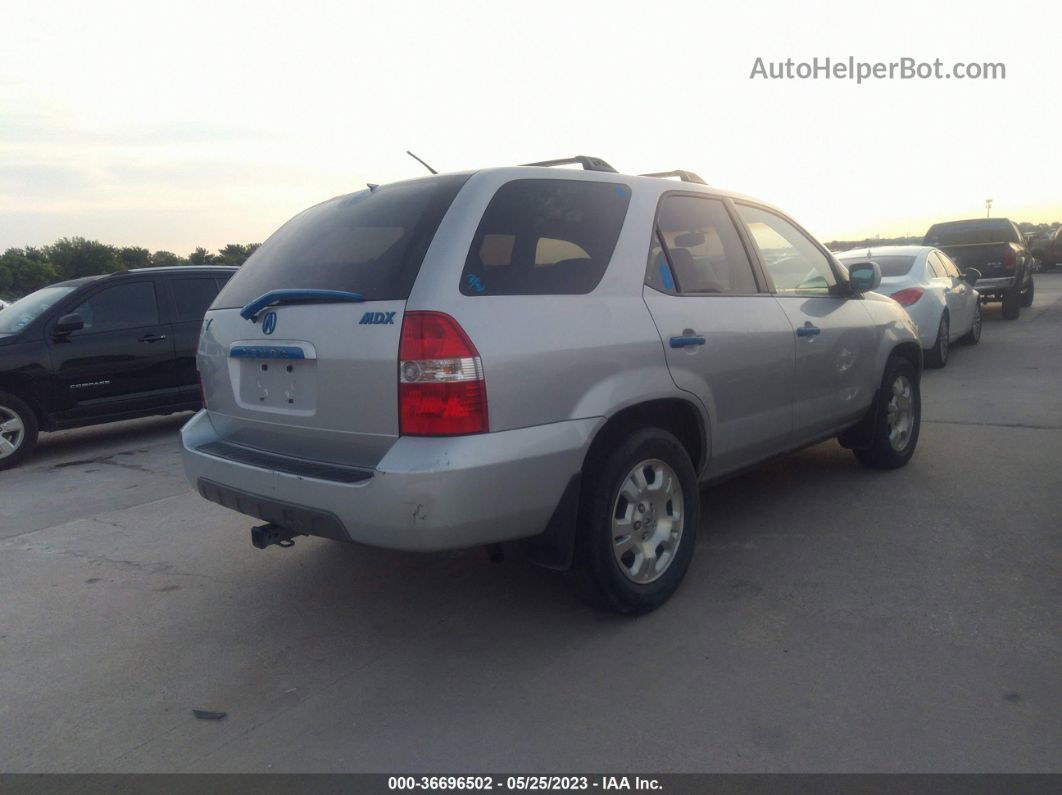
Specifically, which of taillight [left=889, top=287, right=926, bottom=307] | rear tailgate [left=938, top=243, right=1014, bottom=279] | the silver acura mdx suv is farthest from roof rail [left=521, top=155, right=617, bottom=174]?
rear tailgate [left=938, top=243, right=1014, bottom=279]

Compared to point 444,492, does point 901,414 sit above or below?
below

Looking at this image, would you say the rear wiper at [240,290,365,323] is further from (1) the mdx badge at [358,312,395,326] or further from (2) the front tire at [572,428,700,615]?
(2) the front tire at [572,428,700,615]

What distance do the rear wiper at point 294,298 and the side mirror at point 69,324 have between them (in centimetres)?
528

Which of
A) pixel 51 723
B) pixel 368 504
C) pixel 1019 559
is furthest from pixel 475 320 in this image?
pixel 1019 559

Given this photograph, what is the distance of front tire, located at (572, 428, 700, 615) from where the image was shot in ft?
10.8

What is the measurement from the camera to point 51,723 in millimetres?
2990

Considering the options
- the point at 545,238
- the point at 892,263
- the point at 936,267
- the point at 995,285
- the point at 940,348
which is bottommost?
the point at 940,348

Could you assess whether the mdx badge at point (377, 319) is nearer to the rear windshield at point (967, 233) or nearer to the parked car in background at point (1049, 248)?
the rear windshield at point (967, 233)

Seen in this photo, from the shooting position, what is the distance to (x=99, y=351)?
7.96 m

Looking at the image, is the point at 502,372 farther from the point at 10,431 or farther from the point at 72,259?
the point at 72,259

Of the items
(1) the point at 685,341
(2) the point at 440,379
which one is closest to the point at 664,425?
(1) the point at 685,341

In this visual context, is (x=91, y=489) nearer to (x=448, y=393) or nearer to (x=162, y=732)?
(x=162, y=732)

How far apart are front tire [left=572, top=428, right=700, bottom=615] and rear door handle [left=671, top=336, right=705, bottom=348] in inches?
14.9

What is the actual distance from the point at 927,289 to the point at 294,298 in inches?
333
